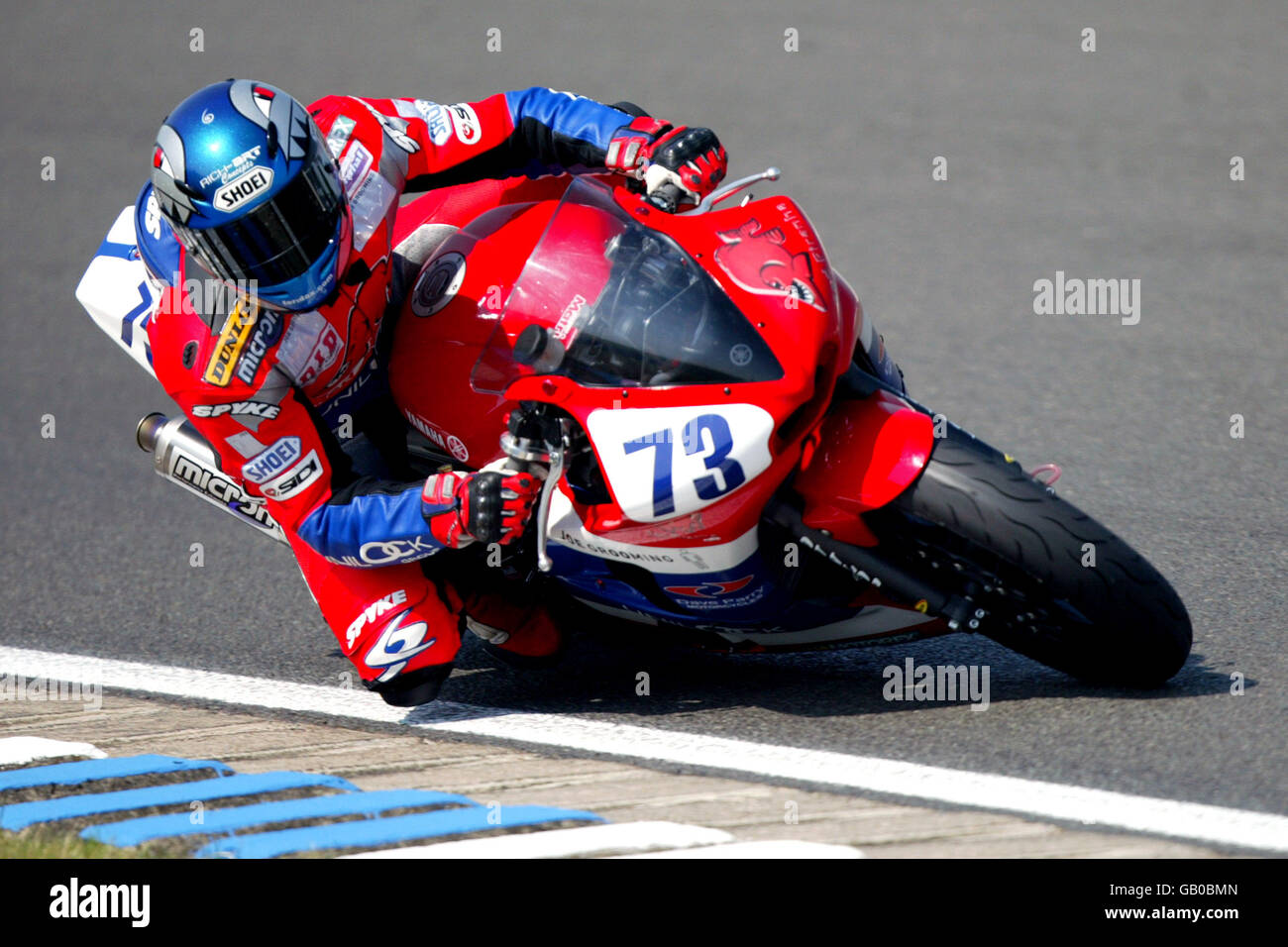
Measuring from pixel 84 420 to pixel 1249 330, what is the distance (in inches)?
189

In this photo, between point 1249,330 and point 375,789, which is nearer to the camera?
point 375,789

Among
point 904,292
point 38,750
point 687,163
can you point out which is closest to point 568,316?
point 687,163

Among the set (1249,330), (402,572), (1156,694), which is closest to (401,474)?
(402,572)

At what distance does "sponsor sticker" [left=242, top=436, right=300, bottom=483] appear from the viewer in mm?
4082

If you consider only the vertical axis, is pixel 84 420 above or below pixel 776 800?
above

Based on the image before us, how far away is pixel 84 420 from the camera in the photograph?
7016 millimetres

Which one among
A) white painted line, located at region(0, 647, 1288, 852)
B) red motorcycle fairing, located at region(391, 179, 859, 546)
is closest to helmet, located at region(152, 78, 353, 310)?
red motorcycle fairing, located at region(391, 179, 859, 546)

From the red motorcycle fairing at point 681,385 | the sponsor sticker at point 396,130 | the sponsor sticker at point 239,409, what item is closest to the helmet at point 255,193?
the sponsor sticker at point 239,409

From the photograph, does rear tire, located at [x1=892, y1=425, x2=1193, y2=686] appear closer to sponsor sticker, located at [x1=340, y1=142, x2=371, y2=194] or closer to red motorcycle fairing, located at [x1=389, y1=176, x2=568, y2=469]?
red motorcycle fairing, located at [x1=389, y1=176, x2=568, y2=469]

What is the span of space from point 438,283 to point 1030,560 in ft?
5.28

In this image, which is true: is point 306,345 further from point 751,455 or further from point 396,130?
point 751,455

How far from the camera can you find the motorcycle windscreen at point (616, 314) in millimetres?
3611
